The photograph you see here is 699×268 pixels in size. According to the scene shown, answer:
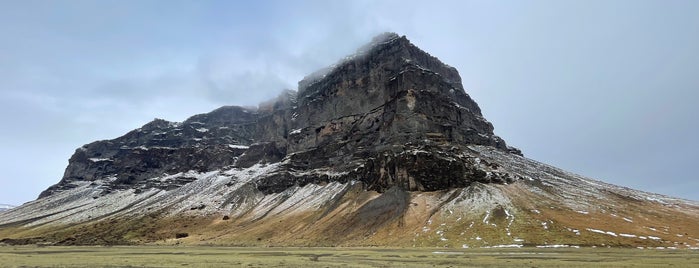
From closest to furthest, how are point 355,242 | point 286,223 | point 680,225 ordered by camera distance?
point 680,225 < point 355,242 < point 286,223

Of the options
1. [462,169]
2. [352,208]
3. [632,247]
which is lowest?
[632,247]

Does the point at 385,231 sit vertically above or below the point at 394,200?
below

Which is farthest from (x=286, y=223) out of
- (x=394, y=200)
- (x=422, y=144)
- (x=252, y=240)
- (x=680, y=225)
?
(x=680, y=225)

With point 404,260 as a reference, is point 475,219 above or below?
above

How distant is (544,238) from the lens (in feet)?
333

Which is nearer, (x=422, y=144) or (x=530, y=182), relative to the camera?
(x=530, y=182)

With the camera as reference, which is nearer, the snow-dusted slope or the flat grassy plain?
the flat grassy plain

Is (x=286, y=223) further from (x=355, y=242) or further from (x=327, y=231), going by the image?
(x=355, y=242)

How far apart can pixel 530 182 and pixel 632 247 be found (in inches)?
2415

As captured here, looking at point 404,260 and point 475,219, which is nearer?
point 404,260

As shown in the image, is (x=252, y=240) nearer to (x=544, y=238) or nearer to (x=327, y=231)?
(x=327, y=231)

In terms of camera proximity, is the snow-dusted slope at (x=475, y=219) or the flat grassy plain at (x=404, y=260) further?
the snow-dusted slope at (x=475, y=219)

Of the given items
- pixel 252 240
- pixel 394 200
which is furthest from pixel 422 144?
pixel 252 240

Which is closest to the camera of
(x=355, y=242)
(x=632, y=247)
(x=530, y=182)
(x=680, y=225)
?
(x=632, y=247)
